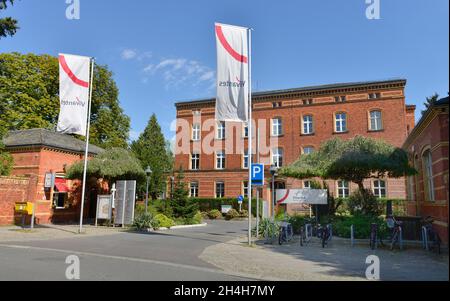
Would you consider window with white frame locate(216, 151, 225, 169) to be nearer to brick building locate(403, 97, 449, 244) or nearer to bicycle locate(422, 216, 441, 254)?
brick building locate(403, 97, 449, 244)

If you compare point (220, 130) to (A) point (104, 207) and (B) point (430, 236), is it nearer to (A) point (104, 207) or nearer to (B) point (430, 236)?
(A) point (104, 207)

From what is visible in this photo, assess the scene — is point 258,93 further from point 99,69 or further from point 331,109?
point 99,69

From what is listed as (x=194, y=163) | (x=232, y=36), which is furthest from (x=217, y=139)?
(x=232, y=36)

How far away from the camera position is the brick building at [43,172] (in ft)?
71.9

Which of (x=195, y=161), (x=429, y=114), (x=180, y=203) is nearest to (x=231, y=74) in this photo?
(x=429, y=114)

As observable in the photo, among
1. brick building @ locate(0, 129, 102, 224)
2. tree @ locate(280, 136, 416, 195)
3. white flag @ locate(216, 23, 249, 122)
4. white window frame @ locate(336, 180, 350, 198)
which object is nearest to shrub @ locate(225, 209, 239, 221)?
white window frame @ locate(336, 180, 350, 198)

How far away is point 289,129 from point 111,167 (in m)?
20.8

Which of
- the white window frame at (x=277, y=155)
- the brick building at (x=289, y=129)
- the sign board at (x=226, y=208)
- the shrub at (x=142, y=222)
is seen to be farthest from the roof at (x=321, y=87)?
the shrub at (x=142, y=222)

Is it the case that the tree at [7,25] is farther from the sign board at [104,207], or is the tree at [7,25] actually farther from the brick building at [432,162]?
the brick building at [432,162]

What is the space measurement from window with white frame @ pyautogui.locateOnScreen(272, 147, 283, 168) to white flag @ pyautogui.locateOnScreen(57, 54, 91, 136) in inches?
950

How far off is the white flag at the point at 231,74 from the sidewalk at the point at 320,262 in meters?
4.89

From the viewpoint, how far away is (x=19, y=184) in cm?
2133

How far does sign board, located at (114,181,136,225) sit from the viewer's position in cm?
2045

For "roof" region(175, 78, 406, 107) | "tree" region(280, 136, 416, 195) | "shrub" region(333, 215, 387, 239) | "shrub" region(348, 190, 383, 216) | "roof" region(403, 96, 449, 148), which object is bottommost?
"shrub" region(333, 215, 387, 239)
